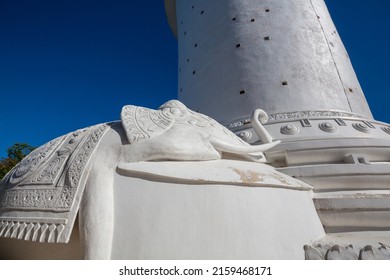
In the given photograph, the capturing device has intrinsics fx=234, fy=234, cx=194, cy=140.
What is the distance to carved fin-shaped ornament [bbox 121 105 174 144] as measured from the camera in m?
2.09

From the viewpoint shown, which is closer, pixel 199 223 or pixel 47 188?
pixel 199 223

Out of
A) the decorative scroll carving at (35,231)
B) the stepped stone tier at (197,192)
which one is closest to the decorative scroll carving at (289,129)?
the stepped stone tier at (197,192)

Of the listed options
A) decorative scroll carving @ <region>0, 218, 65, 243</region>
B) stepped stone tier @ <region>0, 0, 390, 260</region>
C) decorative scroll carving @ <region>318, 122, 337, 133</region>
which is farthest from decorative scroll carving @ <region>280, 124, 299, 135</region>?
decorative scroll carving @ <region>0, 218, 65, 243</region>

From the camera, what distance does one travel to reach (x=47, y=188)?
1824mm

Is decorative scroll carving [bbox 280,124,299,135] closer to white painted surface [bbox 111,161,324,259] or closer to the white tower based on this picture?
the white tower

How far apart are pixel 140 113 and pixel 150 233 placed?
122cm

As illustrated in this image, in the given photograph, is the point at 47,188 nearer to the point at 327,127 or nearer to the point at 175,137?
the point at 175,137

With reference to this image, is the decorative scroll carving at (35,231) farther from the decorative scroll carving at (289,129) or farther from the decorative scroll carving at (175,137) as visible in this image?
the decorative scroll carving at (289,129)

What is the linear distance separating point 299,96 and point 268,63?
3.27 ft

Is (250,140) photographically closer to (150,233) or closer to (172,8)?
(150,233)

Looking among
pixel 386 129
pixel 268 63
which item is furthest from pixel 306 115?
pixel 268 63

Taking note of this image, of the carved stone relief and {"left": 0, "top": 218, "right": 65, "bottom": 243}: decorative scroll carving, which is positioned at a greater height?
{"left": 0, "top": 218, "right": 65, "bottom": 243}: decorative scroll carving

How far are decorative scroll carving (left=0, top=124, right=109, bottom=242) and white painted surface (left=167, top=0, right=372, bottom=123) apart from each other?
10.1 ft
